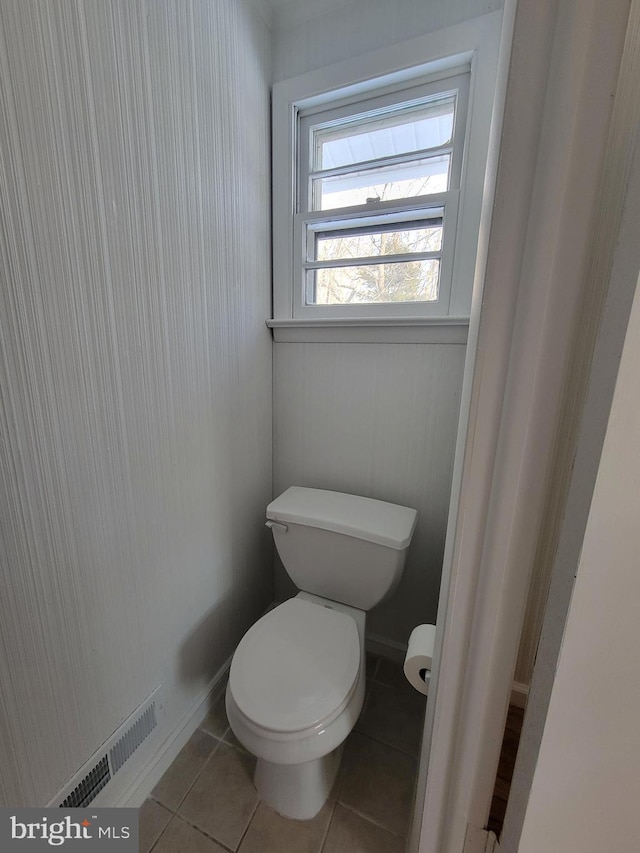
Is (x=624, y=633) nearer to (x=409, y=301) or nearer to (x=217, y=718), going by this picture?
(x=409, y=301)

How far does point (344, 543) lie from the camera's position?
110 cm

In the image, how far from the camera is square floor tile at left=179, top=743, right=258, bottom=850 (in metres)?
0.88

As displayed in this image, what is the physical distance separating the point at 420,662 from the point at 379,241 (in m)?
1.26

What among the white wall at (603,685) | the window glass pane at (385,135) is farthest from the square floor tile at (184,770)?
the window glass pane at (385,135)

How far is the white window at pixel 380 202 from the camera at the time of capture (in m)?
1.09

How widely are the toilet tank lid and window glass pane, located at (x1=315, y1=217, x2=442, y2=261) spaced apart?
89 cm

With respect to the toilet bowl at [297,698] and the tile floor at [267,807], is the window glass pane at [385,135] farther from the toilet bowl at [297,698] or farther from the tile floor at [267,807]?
the tile floor at [267,807]

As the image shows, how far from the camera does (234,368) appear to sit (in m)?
1.14

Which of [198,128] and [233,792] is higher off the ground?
[198,128]

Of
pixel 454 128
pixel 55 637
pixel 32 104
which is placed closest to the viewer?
pixel 32 104

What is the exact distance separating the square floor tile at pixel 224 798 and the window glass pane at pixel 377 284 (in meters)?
1.54

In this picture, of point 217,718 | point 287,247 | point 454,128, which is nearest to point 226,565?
point 217,718

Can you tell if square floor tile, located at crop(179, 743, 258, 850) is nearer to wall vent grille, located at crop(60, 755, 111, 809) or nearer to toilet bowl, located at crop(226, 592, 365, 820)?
toilet bowl, located at crop(226, 592, 365, 820)

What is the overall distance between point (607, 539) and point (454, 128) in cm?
127
